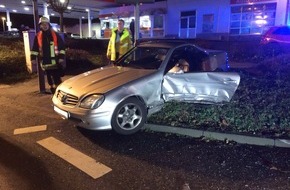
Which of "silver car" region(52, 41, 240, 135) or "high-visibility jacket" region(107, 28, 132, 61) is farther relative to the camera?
"high-visibility jacket" region(107, 28, 132, 61)

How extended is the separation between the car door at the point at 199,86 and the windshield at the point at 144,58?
25 cm

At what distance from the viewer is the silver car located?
4.51 m

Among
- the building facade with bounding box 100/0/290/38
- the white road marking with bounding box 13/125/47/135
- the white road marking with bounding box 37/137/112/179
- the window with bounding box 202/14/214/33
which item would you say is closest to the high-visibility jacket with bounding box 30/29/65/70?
the white road marking with bounding box 13/125/47/135

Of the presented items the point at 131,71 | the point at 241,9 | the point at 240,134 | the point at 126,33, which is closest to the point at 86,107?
the point at 131,71

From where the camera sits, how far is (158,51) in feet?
19.2

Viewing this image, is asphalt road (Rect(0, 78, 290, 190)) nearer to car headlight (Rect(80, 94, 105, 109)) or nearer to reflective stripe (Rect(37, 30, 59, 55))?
car headlight (Rect(80, 94, 105, 109))

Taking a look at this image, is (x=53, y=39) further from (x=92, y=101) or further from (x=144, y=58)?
(x=92, y=101)

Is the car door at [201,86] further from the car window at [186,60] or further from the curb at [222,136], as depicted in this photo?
the curb at [222,136]

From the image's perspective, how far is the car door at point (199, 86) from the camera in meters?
5.38

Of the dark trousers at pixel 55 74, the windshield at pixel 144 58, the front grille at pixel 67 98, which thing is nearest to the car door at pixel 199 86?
the windshield at pixel 144 58

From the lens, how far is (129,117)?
479 centimetres

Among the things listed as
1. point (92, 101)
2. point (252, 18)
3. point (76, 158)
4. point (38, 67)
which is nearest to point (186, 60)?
point (92, 101)

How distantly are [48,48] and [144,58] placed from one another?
2.54 meters

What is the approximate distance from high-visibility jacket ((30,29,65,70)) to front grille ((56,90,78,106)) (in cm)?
226
